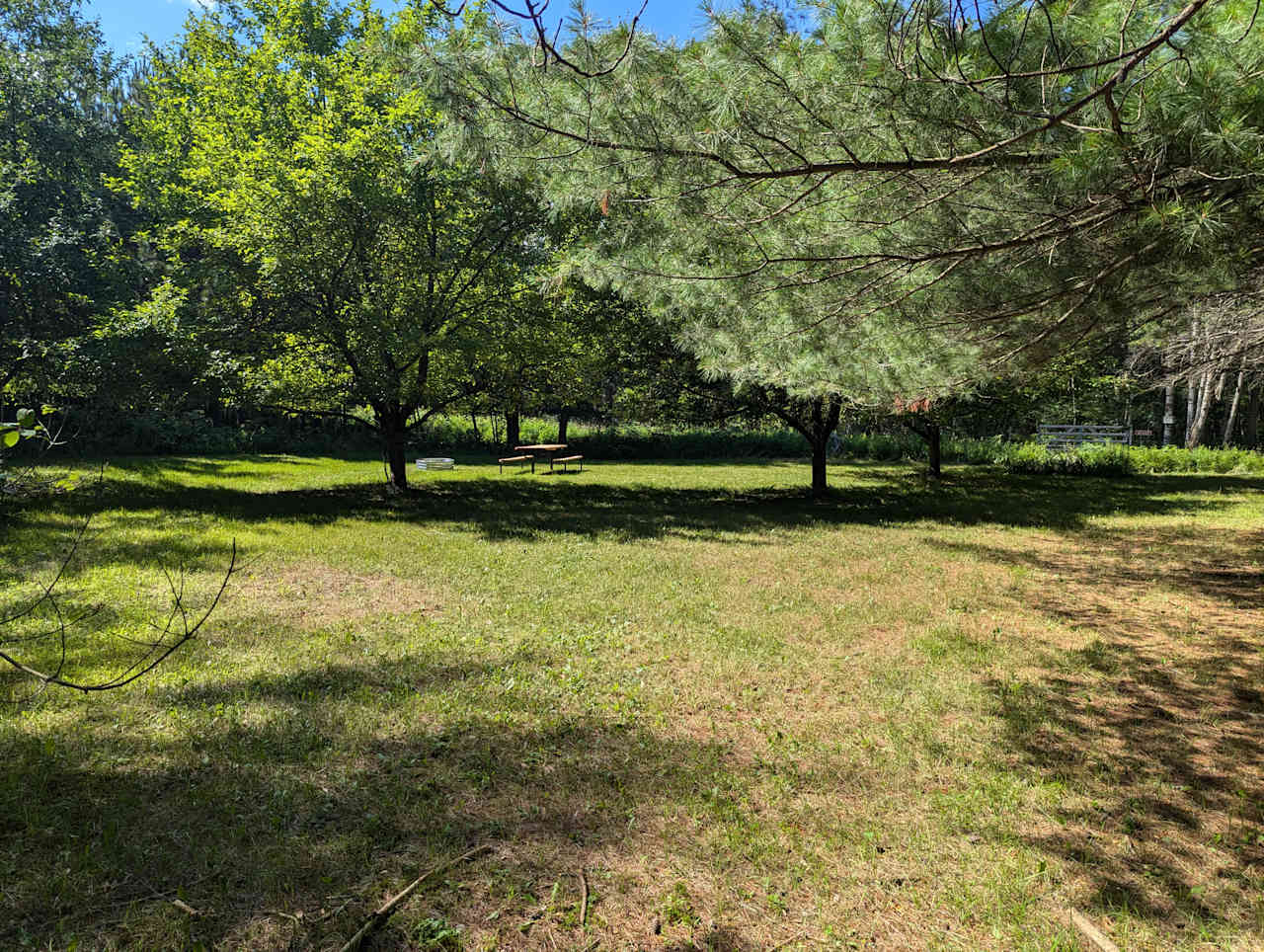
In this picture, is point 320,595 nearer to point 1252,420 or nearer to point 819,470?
point 819,470

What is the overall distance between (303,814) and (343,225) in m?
9.80

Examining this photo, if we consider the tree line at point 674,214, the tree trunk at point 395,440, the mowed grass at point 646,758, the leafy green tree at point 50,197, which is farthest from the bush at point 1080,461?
the leafy green tree at point 50,197

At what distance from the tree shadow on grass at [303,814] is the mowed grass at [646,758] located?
0.01 meters

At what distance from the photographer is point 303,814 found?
9.32ft

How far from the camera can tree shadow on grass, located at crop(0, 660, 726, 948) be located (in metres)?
2.29

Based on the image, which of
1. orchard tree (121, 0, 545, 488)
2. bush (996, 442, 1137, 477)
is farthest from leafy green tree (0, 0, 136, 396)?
bush (996, 442, 1137, 477)

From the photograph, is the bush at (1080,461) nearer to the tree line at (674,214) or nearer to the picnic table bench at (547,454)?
the tree line at (674,214)

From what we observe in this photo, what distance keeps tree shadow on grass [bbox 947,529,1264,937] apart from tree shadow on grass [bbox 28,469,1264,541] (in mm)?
Result: 4495

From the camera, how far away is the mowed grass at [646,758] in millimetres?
2354

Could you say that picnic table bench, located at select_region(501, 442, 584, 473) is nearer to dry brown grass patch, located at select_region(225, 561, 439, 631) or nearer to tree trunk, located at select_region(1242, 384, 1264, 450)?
dry brown grass patch, located at select_region(225, 561, 439, 631)

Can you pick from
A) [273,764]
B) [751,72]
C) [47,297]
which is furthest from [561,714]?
[47,297]

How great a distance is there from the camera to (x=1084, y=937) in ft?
7.40

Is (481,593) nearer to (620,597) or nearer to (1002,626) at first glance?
(620,597)

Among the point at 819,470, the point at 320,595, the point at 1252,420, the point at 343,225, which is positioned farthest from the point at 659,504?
the point at 1252,420
